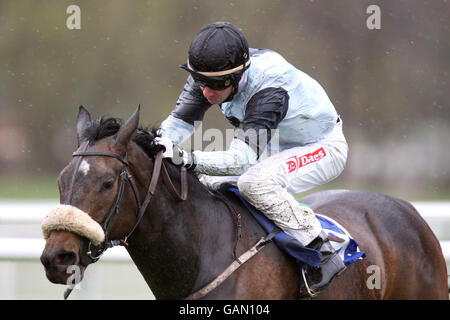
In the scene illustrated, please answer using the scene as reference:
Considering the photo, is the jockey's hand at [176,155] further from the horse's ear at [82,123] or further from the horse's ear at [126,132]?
the horse's ear at [82,123]

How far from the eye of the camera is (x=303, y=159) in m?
4.29

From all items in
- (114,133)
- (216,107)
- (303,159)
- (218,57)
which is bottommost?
(216,107)

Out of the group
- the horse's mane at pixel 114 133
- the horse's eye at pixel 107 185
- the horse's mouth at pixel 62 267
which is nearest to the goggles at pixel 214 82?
the horse's mane at pixel 114 133

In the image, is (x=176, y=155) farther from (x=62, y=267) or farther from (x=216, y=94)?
(x=62, y=267)

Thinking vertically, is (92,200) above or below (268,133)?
below

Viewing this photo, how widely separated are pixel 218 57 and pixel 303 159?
0.80 metres

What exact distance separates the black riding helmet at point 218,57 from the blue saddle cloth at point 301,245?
0.66 metres

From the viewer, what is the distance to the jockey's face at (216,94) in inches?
160

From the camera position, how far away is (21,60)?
2662 cm

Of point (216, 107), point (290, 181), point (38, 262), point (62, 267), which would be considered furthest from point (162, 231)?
point (216, 107)

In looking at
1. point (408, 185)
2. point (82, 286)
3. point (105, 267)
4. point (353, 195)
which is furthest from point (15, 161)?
point (353, 195)

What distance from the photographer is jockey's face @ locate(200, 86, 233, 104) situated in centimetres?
405

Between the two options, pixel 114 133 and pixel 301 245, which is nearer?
pixel 114 133

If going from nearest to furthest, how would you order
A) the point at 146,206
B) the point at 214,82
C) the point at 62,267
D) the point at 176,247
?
the point at 62,267
the point at 146,206
the point at 176,247
the point at 214,82
